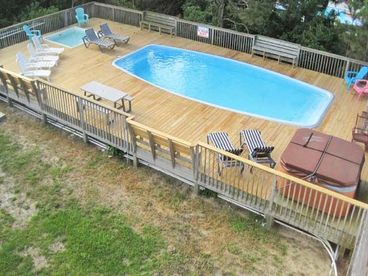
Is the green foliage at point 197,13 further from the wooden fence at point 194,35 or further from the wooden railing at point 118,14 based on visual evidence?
the wooden railing at point 118,14

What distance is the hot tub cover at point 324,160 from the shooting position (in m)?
7.67

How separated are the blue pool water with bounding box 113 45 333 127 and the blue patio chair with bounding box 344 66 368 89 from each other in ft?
2.47

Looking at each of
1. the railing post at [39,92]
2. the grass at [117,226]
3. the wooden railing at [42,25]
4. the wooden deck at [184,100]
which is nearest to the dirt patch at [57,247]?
the grass at [117,226]

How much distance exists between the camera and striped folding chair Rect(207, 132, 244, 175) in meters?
8.77

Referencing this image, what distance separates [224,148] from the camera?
30.6ft

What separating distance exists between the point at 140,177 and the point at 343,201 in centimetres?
436

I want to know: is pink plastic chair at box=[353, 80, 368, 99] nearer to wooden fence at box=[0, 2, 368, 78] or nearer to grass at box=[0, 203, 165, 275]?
wooden fence at box=[0, 2, 368, 78]

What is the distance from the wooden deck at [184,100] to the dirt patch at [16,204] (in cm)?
337

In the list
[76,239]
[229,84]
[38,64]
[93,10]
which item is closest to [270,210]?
[76,239]

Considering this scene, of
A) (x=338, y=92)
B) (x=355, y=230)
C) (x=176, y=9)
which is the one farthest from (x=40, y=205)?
(x=176, y=9)

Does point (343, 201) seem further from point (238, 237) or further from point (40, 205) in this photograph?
point (40, 205)

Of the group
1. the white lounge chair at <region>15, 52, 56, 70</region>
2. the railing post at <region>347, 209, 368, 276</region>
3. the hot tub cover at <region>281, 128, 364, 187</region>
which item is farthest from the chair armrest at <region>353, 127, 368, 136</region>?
the white lounge chair at <region>15, 52, 56, 70</region>

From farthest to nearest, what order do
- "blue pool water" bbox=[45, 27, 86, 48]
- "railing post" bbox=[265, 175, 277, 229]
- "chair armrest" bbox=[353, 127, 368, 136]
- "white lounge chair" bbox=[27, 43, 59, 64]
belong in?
"blue pool water" bbox=[45, 27, 86, 48], "white lounge chair" bbox=[27, 43, 59, 64], "chair armrest" bbox=[353, 127, 368, 136], "railing post" bbox=[265, 175, 277, 229]

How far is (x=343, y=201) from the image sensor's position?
23.8 ft
